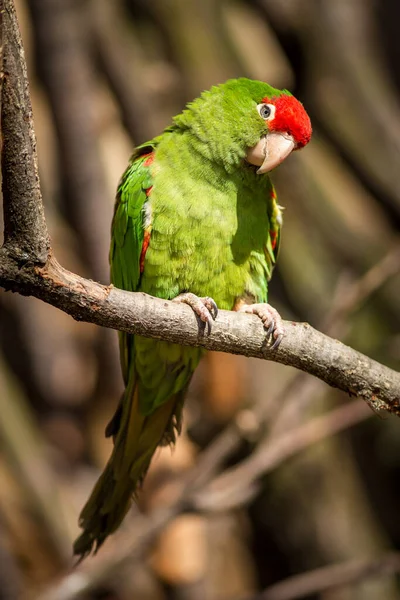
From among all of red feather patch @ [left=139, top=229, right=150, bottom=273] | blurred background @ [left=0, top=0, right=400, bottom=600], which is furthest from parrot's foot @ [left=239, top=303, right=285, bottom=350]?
blurred background @ [left=0, top=0, right=400, bottom=600]

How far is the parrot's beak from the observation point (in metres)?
2.37

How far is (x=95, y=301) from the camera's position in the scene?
66.2 inches

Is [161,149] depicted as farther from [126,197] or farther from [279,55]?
[279,55]

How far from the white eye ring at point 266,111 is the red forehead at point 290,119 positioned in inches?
0.5

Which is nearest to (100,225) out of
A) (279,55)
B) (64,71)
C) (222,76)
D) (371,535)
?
(64,71)

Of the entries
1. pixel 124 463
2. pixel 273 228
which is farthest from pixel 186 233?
pixel 124 463

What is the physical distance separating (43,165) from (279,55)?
80.5 inches

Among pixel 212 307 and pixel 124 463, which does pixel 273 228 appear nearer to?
pixel 212 307

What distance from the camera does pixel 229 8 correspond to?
211 inches

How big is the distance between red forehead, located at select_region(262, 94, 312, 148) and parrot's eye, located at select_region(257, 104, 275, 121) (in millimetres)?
14

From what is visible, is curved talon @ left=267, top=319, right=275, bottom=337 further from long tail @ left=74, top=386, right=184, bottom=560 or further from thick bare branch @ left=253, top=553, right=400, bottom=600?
thick bare branch @ left=253, top=553, right=400, bottom=600

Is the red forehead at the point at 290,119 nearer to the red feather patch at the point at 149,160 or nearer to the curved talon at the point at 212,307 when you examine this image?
the red feather patch at the point at 149,160

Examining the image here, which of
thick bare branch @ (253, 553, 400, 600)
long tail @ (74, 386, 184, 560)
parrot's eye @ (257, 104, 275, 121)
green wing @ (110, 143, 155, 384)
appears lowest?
thick bare branch @ (253, 553, 400, 600)

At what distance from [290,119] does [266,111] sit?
0.11 metres
